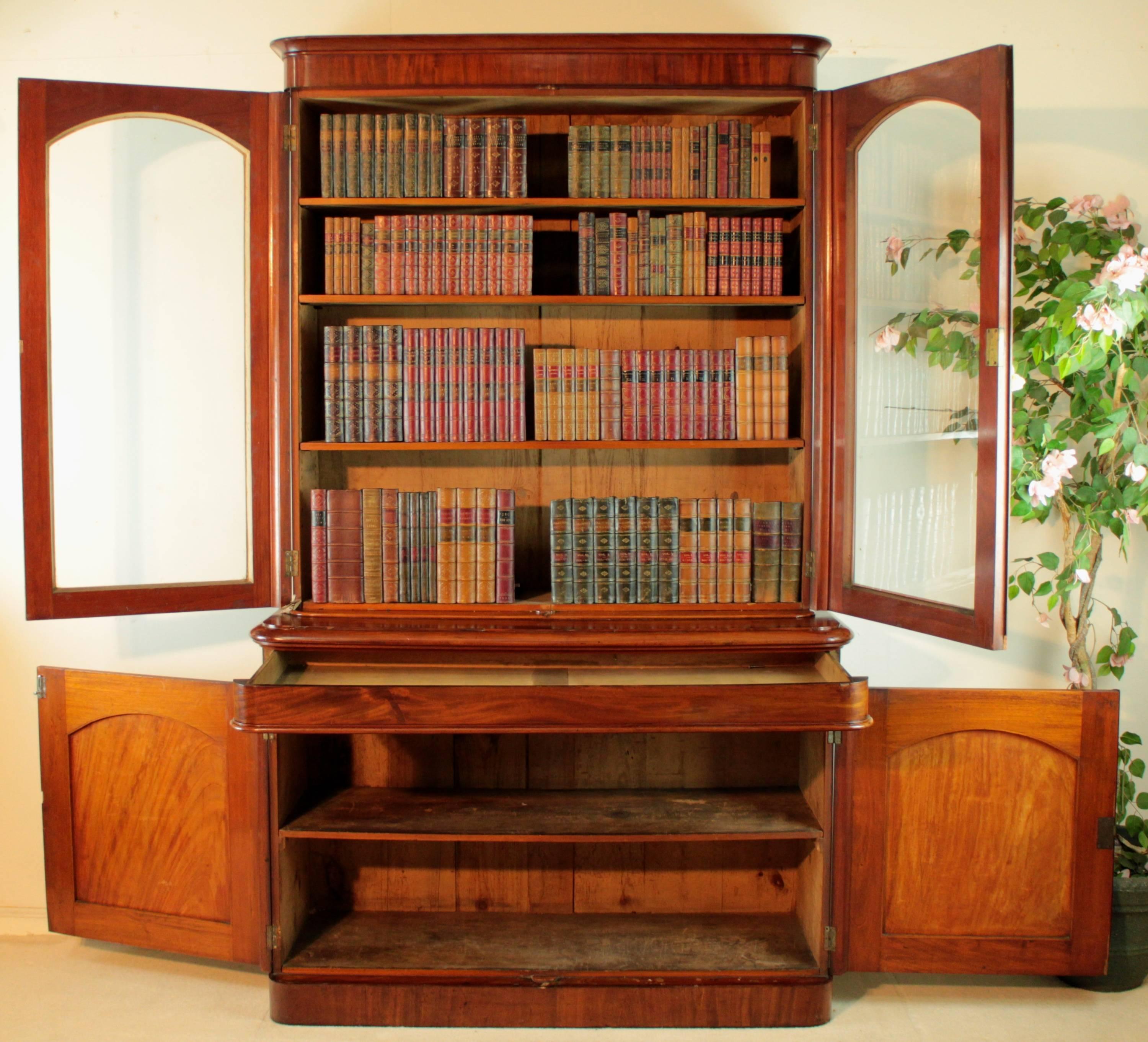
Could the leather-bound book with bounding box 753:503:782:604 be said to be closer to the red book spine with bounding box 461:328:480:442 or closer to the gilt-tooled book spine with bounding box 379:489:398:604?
the red book spine with bounding box 461:328:480:442

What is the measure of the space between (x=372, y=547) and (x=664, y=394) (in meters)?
0.81

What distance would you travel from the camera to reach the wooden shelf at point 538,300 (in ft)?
7.72

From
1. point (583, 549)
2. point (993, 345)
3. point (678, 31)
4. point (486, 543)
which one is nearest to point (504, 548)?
point (486, 543)

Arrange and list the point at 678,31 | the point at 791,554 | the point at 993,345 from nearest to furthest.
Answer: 1. the point at 993,345
2. the point at 791,554
3. the point at 678,31

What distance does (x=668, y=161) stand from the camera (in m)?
2.37

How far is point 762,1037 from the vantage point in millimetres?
2291

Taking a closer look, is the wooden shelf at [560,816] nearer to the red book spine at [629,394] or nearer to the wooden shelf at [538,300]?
the red book spine at [629,394]

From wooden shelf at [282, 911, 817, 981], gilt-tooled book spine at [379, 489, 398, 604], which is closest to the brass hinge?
gilt-tooled book spine at [379, 489, 398, 604]

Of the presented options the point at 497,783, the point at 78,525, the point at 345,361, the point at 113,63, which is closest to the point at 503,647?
the point at 497,783

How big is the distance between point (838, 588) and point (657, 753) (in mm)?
677

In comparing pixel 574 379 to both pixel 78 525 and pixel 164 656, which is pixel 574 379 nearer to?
pixel 78 525

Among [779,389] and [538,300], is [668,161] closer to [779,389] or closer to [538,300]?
[538,300]

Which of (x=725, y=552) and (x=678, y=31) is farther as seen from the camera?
(x=678, y=31)

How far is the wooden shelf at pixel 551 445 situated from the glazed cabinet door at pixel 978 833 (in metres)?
0.65
